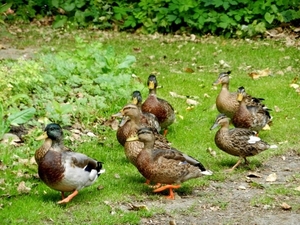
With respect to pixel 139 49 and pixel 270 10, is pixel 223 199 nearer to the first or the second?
pixel 139 49

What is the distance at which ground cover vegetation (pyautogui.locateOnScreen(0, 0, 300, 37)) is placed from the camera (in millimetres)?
16933

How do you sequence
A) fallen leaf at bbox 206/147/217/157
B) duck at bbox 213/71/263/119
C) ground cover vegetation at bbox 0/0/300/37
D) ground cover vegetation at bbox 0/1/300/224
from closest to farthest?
ground cover vegetation at bbox 0/1/300/224 < fallen leaf at bbox 206/147/217/157 < duck at bbox 213/71/263/119 < ground cover vegetation at bbox 0/0/300/37

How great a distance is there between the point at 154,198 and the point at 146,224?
668mm

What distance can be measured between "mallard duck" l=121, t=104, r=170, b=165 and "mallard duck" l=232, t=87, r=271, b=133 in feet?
5.18

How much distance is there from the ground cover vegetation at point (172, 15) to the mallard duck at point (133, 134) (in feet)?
27.3

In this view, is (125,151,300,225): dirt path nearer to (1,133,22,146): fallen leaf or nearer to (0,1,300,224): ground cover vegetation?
(0,1,300,224): ground cover vegetation

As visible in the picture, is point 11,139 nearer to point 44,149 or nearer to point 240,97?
point 44,149

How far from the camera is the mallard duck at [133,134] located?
26.5ft

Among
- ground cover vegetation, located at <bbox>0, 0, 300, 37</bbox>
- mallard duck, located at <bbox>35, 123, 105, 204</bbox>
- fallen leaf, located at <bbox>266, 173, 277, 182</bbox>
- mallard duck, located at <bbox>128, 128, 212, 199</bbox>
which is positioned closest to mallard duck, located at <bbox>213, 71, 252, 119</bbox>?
fallen leaf, located at <bbox>266, 173, 277, 182</bbox>

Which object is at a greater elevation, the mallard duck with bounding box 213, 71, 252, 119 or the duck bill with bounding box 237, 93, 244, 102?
the duck bill with bounding box 237, 93, 244, 102

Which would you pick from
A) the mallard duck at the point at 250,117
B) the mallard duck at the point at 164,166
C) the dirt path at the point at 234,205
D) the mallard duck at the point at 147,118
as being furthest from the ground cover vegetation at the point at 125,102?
the mallard duck at the point at 147,118

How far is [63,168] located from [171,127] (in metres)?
3.46

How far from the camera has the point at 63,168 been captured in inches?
281

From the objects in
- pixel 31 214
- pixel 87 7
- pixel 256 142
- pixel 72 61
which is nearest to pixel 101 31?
pixel 87 7
